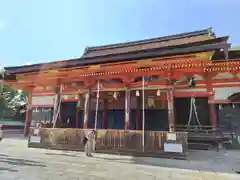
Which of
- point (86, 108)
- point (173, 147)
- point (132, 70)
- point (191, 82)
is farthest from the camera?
point (191, 82)

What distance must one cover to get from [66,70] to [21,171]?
6.43m

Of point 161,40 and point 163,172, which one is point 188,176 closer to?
point 163,172

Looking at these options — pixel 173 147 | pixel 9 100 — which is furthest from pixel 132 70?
pixel 9 100

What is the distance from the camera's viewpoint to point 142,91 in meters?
11.1

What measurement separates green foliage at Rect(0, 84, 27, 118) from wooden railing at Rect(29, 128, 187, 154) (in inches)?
459

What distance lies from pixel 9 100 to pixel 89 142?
61.4 feet

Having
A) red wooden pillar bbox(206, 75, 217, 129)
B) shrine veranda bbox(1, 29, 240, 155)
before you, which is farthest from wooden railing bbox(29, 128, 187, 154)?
Result: red wooden pillar bbox(206, 75, 217, 129)

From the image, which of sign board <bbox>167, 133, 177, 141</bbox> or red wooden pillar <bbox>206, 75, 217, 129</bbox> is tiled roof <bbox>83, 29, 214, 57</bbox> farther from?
sign board <bbox>167, 133, 177, 141</bbox>

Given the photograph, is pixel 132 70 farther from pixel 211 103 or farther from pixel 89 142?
pixel 211 103

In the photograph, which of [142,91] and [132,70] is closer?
[132,70]

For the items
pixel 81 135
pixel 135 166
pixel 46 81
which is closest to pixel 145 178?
pixel 135 166

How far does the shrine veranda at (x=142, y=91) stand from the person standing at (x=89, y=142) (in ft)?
1.35

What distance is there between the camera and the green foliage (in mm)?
20125

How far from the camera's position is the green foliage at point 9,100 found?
66.0 ft
